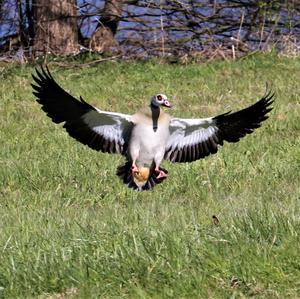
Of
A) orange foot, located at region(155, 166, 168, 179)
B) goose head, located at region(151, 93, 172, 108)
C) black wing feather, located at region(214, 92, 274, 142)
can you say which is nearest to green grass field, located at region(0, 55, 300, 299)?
orange foot, located at region(155, 166, 168, 179)

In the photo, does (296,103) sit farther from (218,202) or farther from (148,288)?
(148,288)

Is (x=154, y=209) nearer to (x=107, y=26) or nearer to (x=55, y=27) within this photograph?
(x=55, y=27)

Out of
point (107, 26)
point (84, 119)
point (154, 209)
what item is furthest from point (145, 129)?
point (107, 26)

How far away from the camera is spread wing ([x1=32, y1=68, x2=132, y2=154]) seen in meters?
6.75

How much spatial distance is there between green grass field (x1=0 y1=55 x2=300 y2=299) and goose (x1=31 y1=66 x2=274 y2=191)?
23cm

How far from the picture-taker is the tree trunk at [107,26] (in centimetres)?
1542

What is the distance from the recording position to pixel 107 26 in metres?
15.6

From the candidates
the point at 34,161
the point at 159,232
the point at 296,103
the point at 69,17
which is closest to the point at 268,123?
the point at 296,103

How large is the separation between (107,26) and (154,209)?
977 cm

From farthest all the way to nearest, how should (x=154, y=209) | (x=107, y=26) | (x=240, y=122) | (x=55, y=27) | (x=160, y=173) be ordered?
(x=107, y=26) < (x=55, y=27) < (x=240, y=122) < (x=160, y=173) < (x=154, y=209)

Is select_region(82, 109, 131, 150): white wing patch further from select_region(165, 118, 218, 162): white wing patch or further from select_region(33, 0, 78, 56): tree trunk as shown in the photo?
select_region(33, 0, 78, 56): tree trunk

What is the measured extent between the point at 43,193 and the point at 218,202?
1.54 metres

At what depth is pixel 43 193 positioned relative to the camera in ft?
23.3

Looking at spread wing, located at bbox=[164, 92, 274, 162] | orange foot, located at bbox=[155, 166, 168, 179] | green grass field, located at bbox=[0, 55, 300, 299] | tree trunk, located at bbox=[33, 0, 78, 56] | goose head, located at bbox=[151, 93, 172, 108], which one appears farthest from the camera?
tree trunk, located at bbox=[33, 0, 78, 56]
